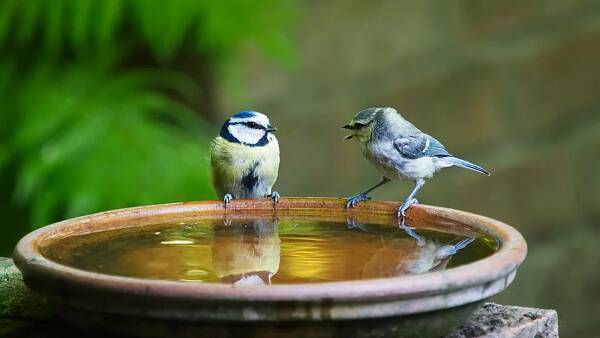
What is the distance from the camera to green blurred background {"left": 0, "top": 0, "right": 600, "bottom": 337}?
3.71 m

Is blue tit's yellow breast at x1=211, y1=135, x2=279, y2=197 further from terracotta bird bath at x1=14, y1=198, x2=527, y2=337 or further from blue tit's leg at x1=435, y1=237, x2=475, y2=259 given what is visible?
terracotta bird bath at x1=14, y1=198, x2=527, y2=337

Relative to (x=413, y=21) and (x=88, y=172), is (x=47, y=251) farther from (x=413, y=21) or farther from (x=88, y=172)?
(x=413, y=21)

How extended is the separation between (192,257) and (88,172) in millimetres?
1850

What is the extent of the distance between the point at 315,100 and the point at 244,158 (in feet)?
4.97

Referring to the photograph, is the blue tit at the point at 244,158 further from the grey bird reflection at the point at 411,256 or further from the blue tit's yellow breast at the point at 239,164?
the grey bird reflection at the point at 411,256

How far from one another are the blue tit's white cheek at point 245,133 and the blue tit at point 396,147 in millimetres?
270

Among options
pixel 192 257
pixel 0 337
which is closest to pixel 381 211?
pixel 192 257

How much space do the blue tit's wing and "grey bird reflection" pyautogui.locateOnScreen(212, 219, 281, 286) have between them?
68 cm

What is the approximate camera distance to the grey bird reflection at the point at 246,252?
1704 mm

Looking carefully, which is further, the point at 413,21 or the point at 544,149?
the point at 544,149

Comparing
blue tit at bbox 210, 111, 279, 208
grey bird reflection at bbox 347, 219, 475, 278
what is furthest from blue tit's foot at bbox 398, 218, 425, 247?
blue tit at bbox 210, 111, 279, 208

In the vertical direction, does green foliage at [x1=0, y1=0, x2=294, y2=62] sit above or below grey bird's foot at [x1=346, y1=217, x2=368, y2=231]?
above

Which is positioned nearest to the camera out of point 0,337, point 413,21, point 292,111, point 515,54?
point 0,337

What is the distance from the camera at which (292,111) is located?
14.1 ft
